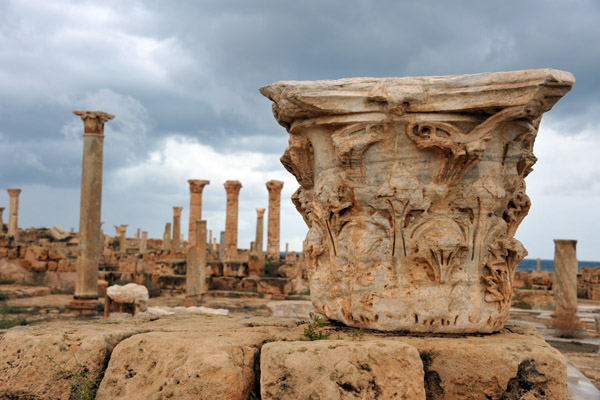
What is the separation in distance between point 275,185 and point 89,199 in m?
15.7

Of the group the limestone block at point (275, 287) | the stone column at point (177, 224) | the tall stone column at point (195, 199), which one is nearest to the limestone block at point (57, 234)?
the stone column at point (177, 224)

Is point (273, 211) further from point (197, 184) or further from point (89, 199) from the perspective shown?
point (89, 199)

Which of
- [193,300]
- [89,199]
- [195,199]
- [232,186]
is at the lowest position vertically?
[193,300]

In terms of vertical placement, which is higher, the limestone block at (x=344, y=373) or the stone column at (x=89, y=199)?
the stone column at (x=89, y=199)

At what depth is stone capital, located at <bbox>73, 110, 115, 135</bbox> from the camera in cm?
1241

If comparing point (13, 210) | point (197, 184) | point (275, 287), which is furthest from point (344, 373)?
point (13, 210)

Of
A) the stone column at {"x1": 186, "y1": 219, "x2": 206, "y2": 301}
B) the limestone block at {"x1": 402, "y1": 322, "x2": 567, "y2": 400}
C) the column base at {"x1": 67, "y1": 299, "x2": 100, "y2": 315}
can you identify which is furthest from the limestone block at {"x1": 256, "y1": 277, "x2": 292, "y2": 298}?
the limestone block at {"x1": 402, "y1": 322, "x2": 567, "y2": 400}

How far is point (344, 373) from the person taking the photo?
8.33 feet

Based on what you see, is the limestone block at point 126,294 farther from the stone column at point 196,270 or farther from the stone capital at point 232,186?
the stone capital at point 232,186

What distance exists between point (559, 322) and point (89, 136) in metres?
11.7

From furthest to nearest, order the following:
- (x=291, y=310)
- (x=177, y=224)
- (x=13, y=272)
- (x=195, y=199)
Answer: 1. (x=177, y=224)
2. (x=195, y=199)
3. (x=13, y=272)
4. (x=291, y=310)

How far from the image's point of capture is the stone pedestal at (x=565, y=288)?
11328 mm

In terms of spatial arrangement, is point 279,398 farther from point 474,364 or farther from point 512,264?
point 512,264

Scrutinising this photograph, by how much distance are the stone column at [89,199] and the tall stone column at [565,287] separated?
10.9 metres
